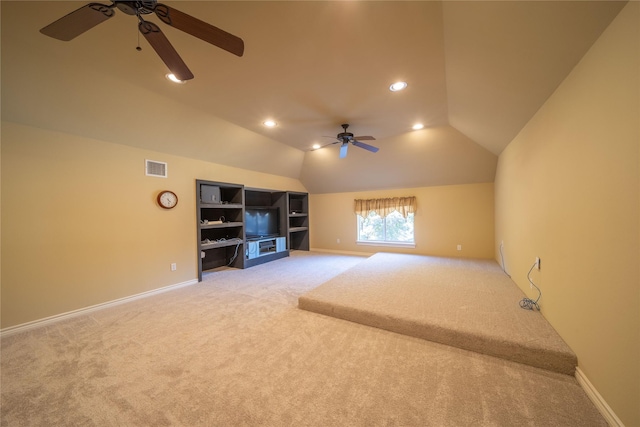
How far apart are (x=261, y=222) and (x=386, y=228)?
349cm

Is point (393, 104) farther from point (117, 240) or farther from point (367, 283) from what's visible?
point (117, 240)

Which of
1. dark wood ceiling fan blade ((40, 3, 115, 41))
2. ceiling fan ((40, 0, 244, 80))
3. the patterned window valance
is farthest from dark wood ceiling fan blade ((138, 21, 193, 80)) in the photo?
the patterned window valance

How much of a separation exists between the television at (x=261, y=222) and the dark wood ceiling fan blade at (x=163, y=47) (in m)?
4.06

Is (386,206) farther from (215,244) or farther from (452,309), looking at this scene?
(215,244)

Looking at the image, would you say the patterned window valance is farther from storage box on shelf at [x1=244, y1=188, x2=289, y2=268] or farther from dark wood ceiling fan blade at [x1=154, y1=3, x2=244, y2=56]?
dark wood ceiling fan blade at [x1=154, y1=3, x2=244, y2=56]

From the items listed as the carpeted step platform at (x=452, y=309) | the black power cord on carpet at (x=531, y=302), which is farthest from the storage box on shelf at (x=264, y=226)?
the black power cord on carpet at (x=531, y=302)

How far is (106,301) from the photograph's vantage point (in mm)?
3035

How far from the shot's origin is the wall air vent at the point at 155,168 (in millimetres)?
3461

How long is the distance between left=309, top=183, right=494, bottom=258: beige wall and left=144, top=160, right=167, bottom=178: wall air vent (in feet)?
14.4

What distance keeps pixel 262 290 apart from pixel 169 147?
2.86 m

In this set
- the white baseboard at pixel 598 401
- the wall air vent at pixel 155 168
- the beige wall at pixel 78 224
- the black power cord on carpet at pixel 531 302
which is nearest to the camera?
the white baseboard at pixel 598 401

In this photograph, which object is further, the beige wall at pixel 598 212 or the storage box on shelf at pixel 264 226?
the storage box on shelf at pixel 264 226

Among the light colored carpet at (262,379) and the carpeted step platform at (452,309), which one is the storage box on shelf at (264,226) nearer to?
the carpeted step platform at (452,309)

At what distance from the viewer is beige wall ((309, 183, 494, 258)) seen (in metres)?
4.86
